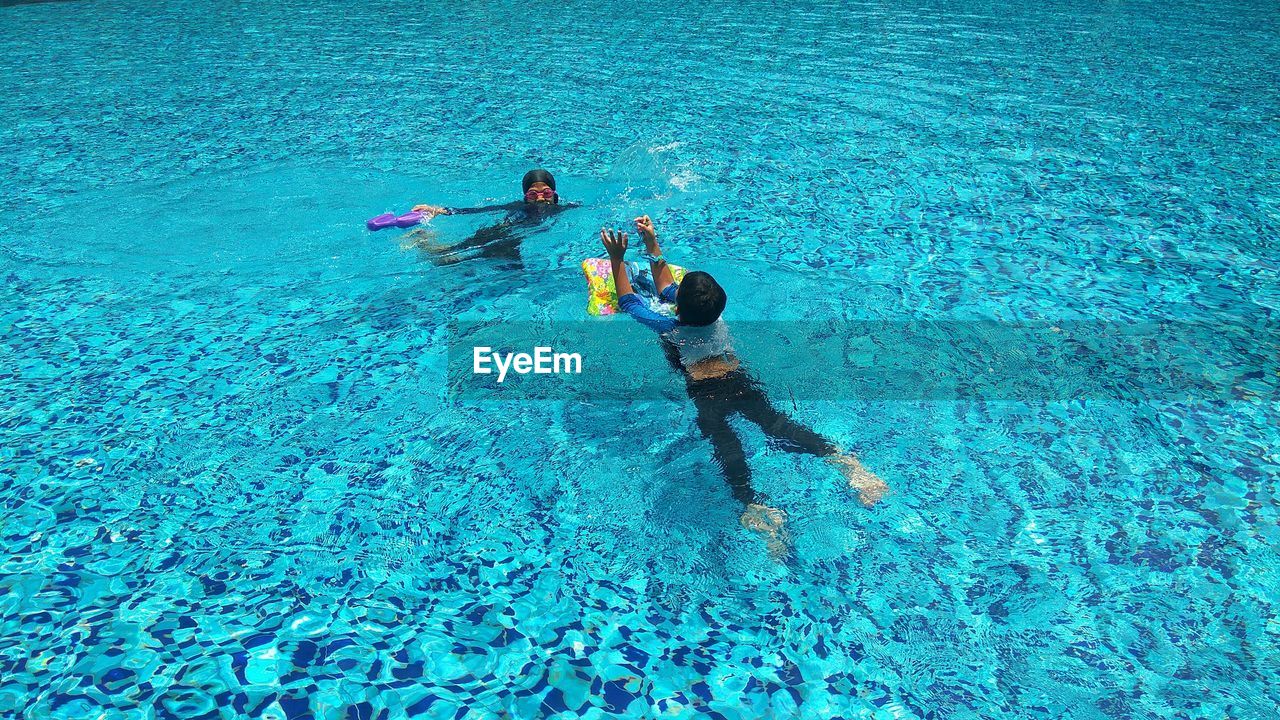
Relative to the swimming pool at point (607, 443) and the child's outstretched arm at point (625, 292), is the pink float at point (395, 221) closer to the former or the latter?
the swimming pool at point (607, 443)

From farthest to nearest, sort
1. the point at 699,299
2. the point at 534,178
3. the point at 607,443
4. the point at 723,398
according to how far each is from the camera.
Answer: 1. the point at 534,178
2. the point at 607,443
3. the point at 723,398
4. the point at 699,299

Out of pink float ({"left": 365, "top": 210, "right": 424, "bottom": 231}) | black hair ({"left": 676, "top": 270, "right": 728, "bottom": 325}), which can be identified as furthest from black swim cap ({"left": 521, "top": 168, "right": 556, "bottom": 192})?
black hair ({"left": 676, "top": 270, "right": 728, "bottom": 325})

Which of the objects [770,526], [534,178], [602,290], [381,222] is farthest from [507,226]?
[770,526]

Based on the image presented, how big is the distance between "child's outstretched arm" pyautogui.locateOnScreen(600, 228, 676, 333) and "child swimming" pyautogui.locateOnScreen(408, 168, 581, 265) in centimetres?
219

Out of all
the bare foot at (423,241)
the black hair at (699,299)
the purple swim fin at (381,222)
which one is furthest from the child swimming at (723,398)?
the purple swim fin at (381,222)

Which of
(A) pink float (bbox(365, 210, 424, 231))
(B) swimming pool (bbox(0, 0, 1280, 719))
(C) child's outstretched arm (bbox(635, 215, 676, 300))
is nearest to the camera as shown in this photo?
(B) swimming pool (bbox(0, 0, 1280, 719))

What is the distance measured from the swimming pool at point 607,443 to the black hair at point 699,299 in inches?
28.8

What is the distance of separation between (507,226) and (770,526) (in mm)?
3970

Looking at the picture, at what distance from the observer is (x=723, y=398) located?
4285mm

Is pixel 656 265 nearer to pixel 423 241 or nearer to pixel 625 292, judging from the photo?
pixel 625 292

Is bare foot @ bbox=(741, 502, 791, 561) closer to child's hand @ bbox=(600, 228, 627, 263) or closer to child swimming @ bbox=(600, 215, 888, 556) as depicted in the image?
child swimming @ bbox=(600, 215, 888, 556)

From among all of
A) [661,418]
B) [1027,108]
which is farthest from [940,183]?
[661,418]

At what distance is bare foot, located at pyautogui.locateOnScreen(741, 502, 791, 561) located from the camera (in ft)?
12.6

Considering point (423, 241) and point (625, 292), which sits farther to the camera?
point (423, 241)
